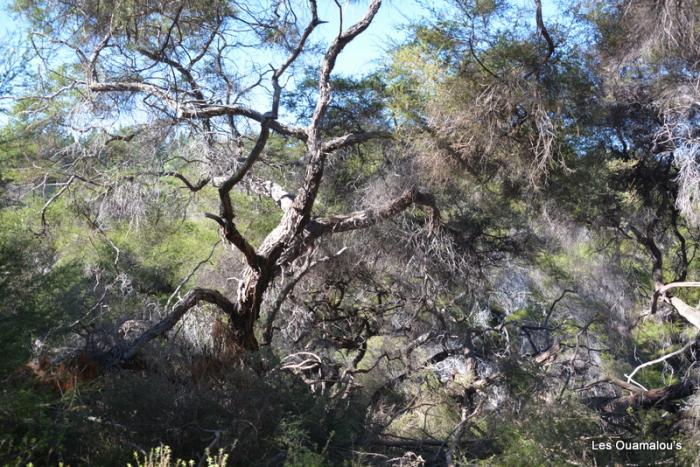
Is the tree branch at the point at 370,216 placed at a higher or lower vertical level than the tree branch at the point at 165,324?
higher

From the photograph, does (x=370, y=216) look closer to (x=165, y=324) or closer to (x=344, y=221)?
(x=344, y=221)

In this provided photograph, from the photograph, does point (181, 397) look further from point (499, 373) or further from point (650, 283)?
point (650, 283)

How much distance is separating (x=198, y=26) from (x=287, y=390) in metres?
5.18

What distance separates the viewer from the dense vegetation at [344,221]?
6902 millimetres

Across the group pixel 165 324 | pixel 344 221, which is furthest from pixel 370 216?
pixel 165 324

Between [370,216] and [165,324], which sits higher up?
[370,216]

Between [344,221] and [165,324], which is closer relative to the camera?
[165,324]

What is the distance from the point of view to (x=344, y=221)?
30.7 feet

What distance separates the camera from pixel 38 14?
9094 mm

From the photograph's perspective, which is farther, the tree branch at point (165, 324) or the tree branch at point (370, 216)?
the tree branch at point (370, 216)

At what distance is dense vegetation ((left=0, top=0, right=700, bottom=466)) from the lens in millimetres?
6902

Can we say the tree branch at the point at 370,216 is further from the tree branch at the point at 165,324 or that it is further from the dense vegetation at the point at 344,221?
the tree branch at the point at 165,324

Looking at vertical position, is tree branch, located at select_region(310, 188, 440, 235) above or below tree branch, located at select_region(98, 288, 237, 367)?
above

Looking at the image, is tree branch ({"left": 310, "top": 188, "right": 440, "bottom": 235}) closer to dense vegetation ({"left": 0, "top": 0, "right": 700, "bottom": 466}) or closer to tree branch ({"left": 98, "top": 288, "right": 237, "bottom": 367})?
dense vegetation ({"left": 0, "top": 0, "right": 700, "bottom": 466})
